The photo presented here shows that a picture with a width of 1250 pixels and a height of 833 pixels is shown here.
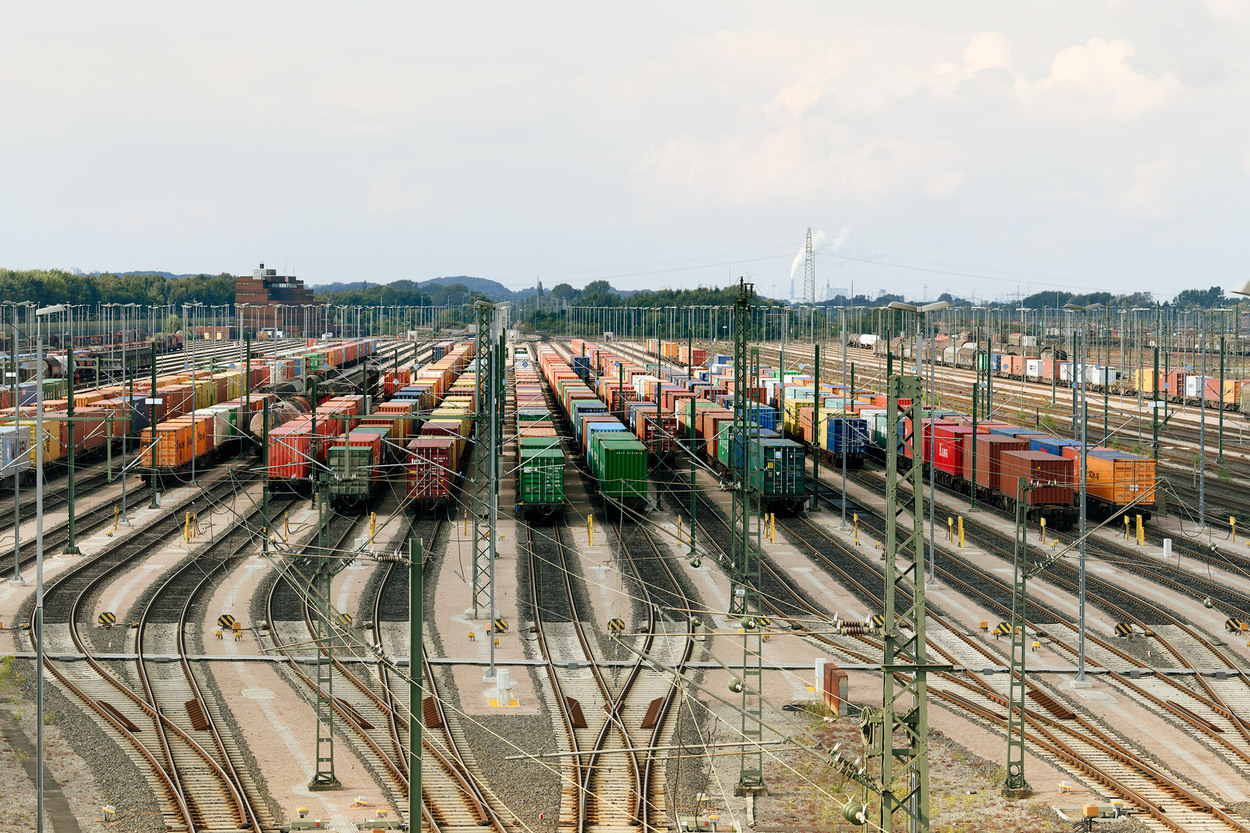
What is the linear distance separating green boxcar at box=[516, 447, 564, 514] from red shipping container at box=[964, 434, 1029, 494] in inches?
767

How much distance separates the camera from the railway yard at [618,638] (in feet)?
70.2

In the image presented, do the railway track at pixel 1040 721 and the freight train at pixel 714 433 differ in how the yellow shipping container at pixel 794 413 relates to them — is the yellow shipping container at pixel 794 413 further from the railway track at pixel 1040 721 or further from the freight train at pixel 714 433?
the railway track at pixel 1040 721

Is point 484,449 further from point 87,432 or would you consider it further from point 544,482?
point 87,432

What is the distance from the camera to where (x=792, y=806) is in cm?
2184

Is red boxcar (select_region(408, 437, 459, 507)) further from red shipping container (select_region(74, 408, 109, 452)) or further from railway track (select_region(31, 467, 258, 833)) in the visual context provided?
red shipping container (select_region(74, 408, 109, 452))

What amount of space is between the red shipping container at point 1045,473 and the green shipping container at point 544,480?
1856 cm

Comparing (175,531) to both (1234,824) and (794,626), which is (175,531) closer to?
(794,626)

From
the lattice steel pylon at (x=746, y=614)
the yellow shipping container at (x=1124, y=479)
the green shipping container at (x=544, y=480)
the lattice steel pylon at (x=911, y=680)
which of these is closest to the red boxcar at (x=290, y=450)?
the green shipping container at (x=544, y=480)

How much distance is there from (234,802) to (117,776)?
2.97m

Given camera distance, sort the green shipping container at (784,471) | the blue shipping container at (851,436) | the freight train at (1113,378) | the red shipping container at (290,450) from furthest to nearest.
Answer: the freight train at (1113,378)
the blue shipping container at (851,436)
the red shipping container at (290,450)
the green shipping container at (784,471)

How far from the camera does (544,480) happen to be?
47.8 metres

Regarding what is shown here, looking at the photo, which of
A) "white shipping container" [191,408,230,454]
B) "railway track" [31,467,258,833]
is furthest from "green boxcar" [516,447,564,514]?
"white shipping container" [191,408,230,454]

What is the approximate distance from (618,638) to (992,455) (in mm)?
26615

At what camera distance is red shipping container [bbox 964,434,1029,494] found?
51938 mm
